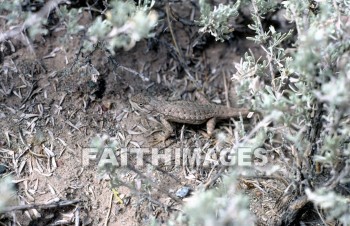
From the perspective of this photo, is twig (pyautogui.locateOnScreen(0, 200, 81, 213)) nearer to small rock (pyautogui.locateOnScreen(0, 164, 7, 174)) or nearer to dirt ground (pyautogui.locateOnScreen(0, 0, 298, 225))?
dirt ground (pyautogui.locateOnScreen(0, 0, 298, 225))


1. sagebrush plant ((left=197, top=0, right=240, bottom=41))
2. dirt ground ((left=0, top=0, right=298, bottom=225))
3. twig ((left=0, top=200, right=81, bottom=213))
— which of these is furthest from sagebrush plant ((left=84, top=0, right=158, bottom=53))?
twig ((left=0, top=200, right=81, bottom=213))

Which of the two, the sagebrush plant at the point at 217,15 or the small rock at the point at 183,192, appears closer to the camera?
the small rock at the point at 183,192

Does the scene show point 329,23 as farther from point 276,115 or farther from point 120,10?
point 120,10

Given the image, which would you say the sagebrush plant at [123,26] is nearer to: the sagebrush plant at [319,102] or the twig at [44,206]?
the sagebrush plant at [319,102]

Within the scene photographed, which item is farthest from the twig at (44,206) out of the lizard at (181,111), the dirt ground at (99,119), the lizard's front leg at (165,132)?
the lizard at (181,111)

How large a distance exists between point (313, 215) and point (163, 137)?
152cm

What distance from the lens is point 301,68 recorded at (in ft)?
9.95

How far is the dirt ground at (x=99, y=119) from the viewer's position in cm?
402

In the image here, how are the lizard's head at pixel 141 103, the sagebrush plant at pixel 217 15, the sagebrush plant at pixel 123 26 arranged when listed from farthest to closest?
the lizard's head at pixel 141 103
the sagebrush plant at pixel 217 15
the sagebrush plant at pixel 123 26

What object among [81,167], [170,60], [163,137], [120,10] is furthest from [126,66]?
[120,10]

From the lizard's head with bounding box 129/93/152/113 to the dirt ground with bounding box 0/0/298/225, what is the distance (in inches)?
2.9

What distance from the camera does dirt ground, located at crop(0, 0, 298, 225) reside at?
4020mm

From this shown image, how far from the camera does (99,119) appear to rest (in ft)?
15.0

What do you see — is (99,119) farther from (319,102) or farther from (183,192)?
(319,102)
